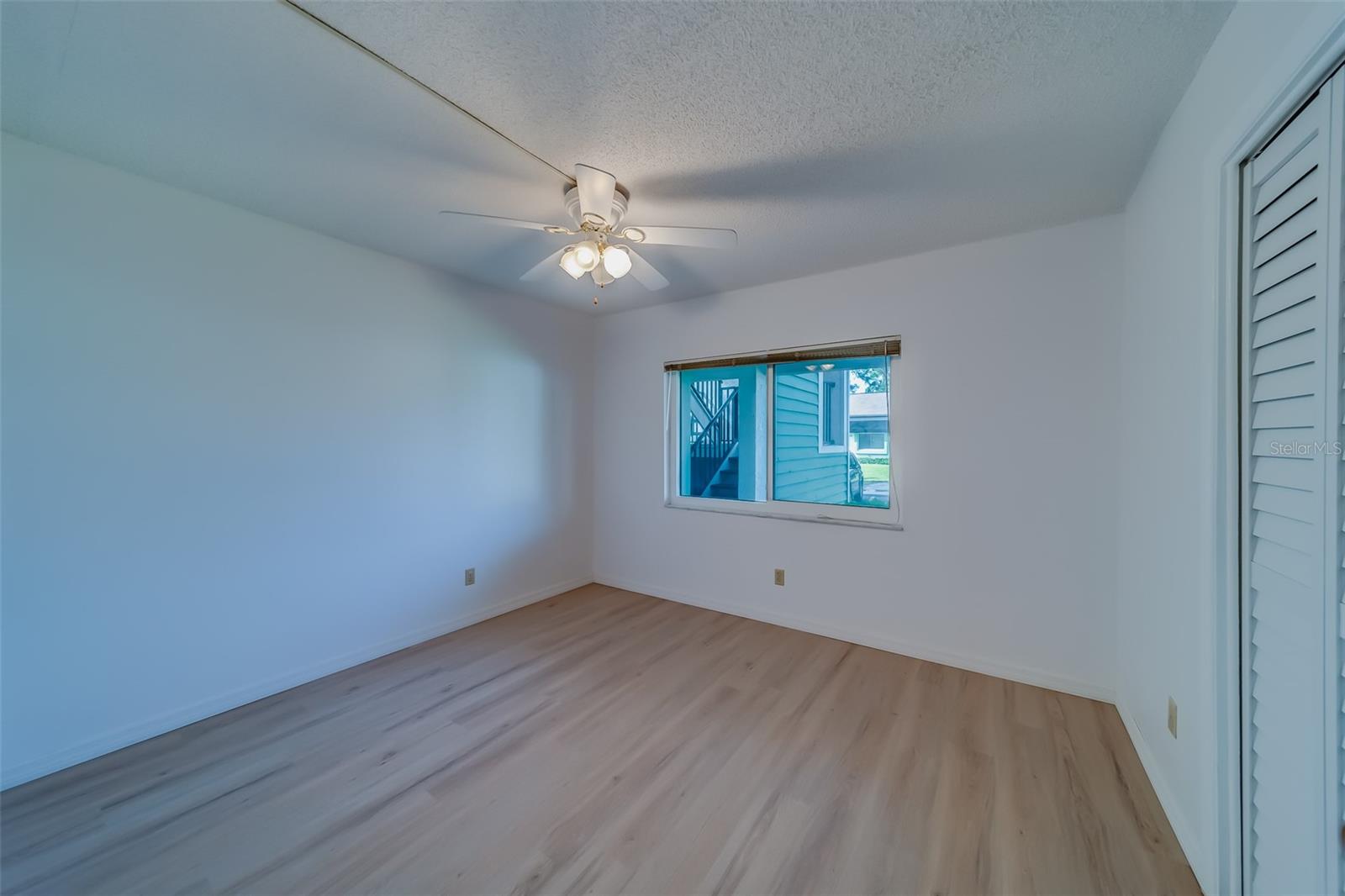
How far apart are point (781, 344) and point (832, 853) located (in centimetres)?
259

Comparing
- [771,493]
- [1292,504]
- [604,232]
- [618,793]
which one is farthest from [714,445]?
[1292,504]

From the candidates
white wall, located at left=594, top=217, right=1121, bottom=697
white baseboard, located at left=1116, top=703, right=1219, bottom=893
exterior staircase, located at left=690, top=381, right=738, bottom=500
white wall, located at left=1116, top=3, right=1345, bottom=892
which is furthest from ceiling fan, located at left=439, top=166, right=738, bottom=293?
white baseboard, located at left=1116, top=703, right=1219, bottom=893

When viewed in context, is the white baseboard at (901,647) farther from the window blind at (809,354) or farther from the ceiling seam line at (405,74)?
the ceiling seam line at (405,74)

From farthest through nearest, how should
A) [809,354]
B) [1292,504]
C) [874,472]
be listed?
[809,354] → [874,472] → [1292,504]

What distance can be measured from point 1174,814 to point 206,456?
3908 millimetres

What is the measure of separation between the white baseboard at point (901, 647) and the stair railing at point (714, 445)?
2.71ft

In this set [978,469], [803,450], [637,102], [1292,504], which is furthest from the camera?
[803,450]

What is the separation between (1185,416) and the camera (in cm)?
138

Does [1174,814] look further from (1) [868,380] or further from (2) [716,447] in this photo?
(2) [716,447]

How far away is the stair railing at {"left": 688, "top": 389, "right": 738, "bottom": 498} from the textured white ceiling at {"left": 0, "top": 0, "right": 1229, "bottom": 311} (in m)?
1.53

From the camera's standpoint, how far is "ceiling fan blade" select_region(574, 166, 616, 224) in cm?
153

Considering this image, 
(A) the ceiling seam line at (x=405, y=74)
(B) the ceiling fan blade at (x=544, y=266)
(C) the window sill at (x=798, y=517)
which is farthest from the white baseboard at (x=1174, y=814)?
(A) the ceiling seam line at (x=405, y=74)

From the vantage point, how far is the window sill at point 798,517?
9.06 feet

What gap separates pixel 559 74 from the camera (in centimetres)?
134
